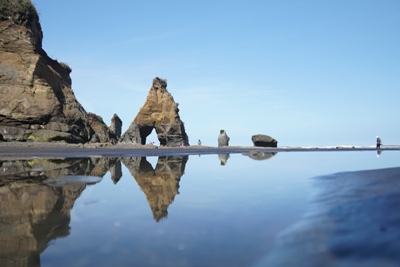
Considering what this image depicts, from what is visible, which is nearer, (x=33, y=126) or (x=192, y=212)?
(x=192, y=212)

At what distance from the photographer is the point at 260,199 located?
7.07 metres

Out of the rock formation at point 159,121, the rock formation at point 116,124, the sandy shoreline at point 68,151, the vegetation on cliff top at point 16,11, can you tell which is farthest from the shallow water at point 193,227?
the rock formation at point 116,124

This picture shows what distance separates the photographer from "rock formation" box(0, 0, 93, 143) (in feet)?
115

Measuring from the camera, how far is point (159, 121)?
6397 cm

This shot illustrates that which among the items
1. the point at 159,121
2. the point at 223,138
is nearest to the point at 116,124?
the point at 159,121

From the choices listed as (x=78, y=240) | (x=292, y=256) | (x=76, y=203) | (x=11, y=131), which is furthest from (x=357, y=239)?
(x=11, y=131)

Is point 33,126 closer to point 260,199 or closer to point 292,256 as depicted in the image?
point 260,199

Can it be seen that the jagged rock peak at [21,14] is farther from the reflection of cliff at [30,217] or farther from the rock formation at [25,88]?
the reflection of cliff at [30,217]

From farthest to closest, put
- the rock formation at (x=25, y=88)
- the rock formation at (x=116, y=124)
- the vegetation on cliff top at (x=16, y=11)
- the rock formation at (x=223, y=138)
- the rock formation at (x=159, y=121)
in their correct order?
the rock formation at (x=116, y=124)
the rock formation at (x=223, y=138)
the rock formation at (x=159, y=121)
the vegetation on cliff top at (x=16, y=11)
the rock formation at (x=25, y=88)

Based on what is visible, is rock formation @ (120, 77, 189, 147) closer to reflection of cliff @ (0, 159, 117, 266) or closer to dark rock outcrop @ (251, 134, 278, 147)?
dark rock outcrop @ (251, 134, 278, 147)

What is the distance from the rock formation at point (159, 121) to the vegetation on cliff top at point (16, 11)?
26941 millimetres

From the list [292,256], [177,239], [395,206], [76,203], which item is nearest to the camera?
[292,256]

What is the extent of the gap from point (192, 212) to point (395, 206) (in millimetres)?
3228

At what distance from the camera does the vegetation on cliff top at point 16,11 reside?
3938cm
